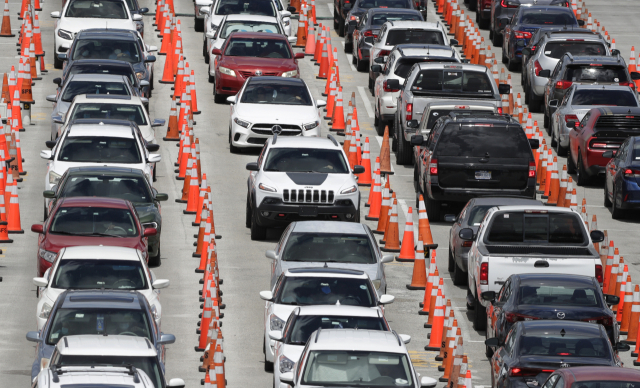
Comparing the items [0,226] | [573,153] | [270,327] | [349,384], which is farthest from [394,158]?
[349,384]

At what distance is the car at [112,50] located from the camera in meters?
36.4

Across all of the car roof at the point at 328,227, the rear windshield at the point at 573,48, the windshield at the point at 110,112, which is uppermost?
the car roof at the point at 328,227

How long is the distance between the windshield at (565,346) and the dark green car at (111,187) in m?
8.65

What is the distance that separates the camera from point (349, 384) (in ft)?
53.9

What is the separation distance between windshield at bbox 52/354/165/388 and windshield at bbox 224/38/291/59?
68.9 feet

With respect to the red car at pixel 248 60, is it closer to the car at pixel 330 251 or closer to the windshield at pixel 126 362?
the car at pixel 330 251

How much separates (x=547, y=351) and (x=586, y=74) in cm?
1793

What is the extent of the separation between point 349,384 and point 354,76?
82.9 ft

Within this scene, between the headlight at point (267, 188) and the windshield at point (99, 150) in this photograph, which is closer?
the headlight at point (267, 188)

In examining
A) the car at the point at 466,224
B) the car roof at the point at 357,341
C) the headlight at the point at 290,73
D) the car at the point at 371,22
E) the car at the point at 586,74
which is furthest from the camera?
the car at the point at 371,22

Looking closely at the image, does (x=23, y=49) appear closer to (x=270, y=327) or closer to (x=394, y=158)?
(x=394, y=158)

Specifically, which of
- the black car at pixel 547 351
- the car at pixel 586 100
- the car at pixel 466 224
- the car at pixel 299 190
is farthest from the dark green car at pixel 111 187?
the car at pixel 586 100

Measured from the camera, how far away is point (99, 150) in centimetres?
2817

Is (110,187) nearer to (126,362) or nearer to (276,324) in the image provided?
(276,324)
